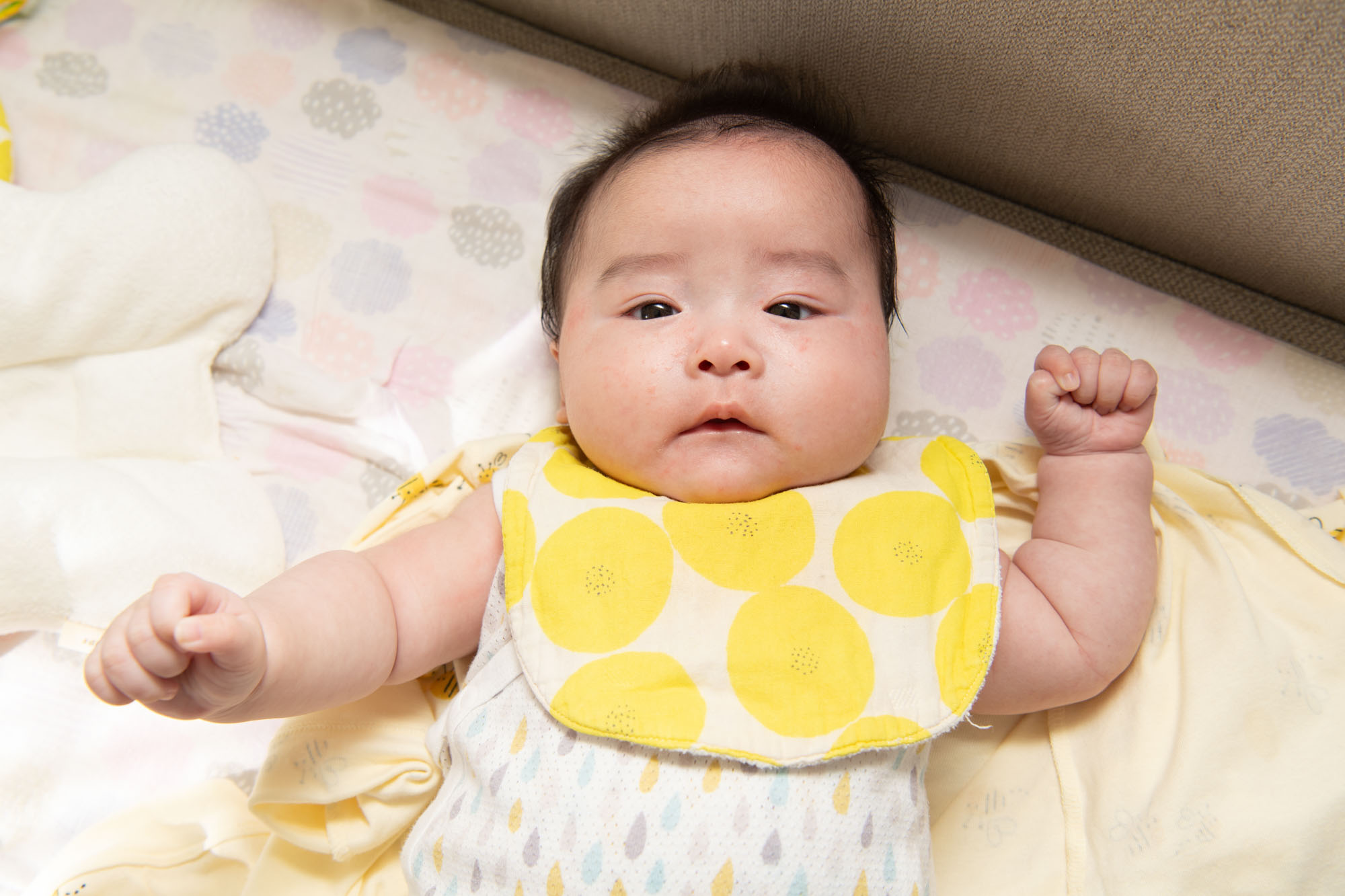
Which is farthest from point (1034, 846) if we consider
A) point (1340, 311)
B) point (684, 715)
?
point (1340, 311)

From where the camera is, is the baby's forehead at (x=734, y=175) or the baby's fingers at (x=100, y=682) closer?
the baby's fingers at (x=100, y=682)

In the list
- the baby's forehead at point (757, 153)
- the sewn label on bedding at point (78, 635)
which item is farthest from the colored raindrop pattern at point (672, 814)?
the sewn label on bedding at point (78, 635)

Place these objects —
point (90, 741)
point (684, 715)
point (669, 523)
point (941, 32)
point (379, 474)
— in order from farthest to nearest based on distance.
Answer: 1. point (379, 474)
2. point (90, 741)
3. point (941, 32)
4. point (669, 523)
5. point (684, 715)

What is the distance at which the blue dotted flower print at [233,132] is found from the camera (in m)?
1.42

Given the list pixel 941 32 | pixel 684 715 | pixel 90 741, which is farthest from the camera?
pixel 90 741

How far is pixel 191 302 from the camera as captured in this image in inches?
51.0

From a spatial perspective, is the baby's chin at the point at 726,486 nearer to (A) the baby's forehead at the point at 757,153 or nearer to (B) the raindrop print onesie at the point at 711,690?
(B) the raindrop print onesie at the point at 711,690

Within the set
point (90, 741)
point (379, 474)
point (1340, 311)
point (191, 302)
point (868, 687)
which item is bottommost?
point (90, 741)

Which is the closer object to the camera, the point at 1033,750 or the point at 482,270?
the point at 1033,750

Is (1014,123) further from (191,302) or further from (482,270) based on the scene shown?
(191,302)

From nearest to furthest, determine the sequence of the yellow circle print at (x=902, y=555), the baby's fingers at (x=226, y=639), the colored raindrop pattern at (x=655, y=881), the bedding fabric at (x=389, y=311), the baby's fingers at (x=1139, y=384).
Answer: the baby's fingers at (x=226, y=639) → the colored raindrop pattern at (x=655, y=881) → the yellow circle print at (x=902, y=555) → the baby's fingers at (x=1139, y=384) → the bedding fabric at (x=389, y=311)

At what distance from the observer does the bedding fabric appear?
48.2 inches

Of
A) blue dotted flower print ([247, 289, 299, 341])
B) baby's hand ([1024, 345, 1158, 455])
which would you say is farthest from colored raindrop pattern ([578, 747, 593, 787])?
blue dotted flower print ([247, 289, 299, 341])

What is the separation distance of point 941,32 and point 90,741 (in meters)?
1.43
